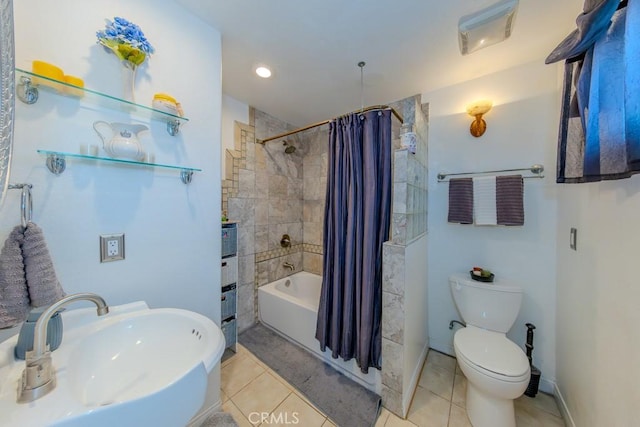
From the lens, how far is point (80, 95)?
0.91 m

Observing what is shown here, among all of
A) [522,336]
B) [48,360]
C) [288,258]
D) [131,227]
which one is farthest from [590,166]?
[288,258]

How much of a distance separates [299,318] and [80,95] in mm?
2066

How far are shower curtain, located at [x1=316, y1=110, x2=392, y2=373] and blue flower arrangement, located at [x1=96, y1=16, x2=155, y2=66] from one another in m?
1.23

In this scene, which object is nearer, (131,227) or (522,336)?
(131,227)

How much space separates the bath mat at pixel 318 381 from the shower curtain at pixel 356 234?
181mm

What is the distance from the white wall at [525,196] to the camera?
1.57 meters

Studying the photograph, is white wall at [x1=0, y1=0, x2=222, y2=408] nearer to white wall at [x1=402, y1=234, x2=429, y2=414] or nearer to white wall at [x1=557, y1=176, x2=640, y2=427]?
white wall at [x1=402, y1=234, x2=429, y2=414]

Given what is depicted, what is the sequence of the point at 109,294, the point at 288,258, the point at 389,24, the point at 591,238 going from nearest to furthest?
the point at 109,294 < the point at 591,238 < the point at 389,24 < the point at 288,258

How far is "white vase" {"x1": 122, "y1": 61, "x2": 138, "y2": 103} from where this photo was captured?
1020 mm

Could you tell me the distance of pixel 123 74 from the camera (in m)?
1.02

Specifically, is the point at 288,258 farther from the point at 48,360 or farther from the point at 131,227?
the point at 48,360

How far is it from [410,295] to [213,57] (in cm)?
202

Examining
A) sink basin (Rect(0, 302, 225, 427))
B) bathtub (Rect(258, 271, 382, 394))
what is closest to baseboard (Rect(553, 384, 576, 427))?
bathtub (Rect(258, 271, 382, 394))

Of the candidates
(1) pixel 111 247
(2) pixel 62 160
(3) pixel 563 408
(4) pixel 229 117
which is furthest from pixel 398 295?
(4) pixel 229 117
